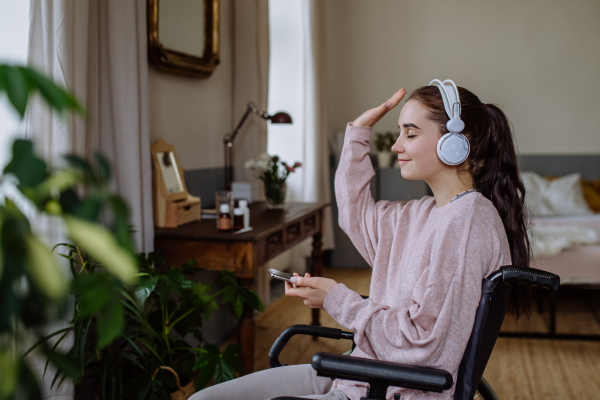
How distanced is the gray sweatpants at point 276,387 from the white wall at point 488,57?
167 inches

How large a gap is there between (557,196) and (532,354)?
82.3 inches

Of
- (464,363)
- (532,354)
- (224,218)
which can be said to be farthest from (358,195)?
(532,354)

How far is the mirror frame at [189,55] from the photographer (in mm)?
2199

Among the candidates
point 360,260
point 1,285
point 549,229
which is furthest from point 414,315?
point 360,260

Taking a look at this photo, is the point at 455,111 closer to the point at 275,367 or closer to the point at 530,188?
the point at 275,367

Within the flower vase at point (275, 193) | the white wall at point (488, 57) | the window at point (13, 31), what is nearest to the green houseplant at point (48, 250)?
the window at point (13, 31)

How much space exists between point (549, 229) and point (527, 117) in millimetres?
1975

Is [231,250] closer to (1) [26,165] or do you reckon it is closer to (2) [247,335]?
(2) [247,335]

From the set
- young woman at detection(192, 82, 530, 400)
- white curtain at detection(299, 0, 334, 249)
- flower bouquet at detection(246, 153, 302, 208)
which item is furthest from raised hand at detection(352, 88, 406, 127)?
white curtain at detection(299, 0, 334, 249)

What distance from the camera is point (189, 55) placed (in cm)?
248

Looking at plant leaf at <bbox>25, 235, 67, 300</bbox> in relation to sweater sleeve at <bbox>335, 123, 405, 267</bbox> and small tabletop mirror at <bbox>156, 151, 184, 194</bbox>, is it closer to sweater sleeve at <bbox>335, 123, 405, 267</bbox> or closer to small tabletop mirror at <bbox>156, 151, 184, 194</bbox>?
sweater sleeve at <bbox>335, 123, 405, 267</bbox>

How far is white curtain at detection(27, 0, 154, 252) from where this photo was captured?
4.80 feet

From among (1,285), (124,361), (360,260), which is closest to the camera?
(1,285)

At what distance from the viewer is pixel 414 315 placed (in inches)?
37.6
